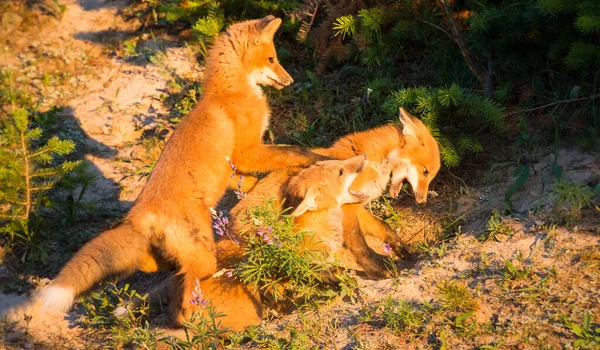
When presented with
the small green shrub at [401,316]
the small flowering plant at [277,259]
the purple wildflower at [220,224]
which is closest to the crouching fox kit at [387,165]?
the purple wildflower at [220,224]

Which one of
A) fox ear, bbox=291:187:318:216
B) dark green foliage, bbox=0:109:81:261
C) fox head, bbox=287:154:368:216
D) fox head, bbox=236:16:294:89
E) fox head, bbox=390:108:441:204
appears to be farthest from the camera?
fox head, bbox=236:16:294:89

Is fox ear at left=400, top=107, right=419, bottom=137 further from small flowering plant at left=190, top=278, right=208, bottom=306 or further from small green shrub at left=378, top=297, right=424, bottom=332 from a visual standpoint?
small flowering plant at left=190, top=278, right=208, bottom=306

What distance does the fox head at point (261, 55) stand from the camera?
6.56 m

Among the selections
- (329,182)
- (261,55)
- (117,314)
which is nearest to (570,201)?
(329,182)

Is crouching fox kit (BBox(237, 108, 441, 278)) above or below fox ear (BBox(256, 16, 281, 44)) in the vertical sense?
below

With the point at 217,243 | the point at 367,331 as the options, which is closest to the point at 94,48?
the point at 217,243

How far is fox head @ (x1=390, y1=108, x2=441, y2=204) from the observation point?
619cm

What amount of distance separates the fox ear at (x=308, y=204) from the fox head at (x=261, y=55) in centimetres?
160

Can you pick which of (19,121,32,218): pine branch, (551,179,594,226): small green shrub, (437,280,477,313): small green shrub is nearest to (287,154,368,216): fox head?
(437,280,477,313): small green shrub

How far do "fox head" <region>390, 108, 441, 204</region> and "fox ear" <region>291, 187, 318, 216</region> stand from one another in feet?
3.68

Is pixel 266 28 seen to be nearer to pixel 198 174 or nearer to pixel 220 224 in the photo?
pixel 198 174

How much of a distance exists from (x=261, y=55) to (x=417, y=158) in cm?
193

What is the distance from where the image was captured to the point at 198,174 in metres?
5.80

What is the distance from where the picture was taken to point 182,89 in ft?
28.3
